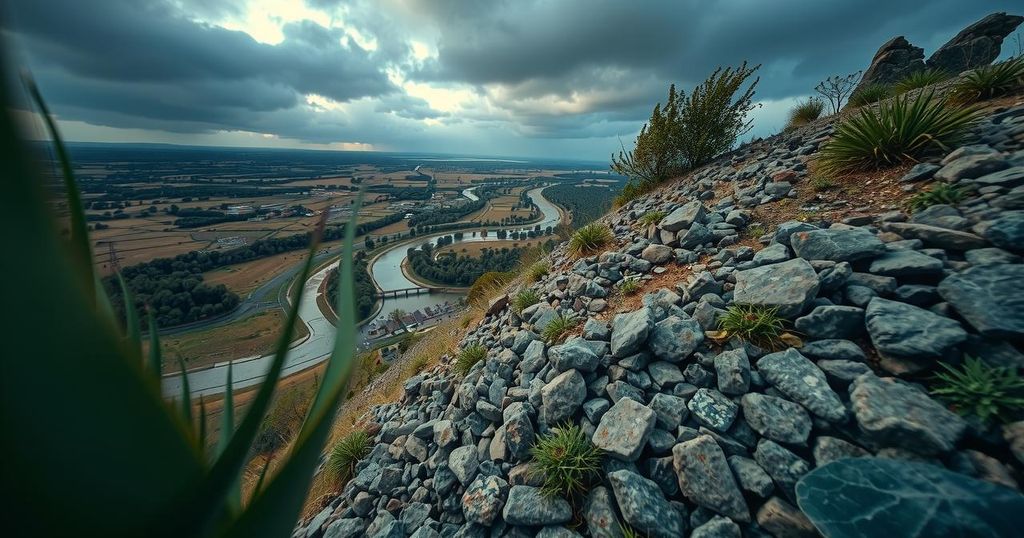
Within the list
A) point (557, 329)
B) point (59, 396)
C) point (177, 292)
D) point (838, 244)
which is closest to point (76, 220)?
point (59, 396)

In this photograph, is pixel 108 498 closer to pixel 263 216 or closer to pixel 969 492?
pixel 969 492

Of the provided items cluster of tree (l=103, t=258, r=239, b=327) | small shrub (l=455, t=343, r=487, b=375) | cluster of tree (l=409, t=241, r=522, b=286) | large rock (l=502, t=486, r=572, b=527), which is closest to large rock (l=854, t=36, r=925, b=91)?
small shrub (l=455, t=343, r=487, b=375)

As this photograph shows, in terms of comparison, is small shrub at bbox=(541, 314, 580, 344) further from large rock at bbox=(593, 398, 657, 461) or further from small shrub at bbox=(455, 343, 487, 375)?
large rock at bbox=(593, 398, 657, 461)

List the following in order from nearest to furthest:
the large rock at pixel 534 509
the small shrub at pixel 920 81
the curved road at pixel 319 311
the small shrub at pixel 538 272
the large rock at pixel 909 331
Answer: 1. the large rock at pixel 909 331
2. the large rock at pixel 534 509
3. the small shrub at pixel 538 272
4. the small shrub at pixel 920 81
5. the curved road at pixel 319 311

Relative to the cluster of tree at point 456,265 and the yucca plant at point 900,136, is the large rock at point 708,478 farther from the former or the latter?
the cluster of tree at point 456,265

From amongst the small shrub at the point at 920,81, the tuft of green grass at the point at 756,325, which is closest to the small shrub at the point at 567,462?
the tuft of green grass at the point at 756,325

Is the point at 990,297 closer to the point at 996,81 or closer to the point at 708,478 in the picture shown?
the point at 708,478

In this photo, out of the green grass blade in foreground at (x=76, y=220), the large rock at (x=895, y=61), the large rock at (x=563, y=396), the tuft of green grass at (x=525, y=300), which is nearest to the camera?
the green grass blade in foreground at (x=76, y=220)
